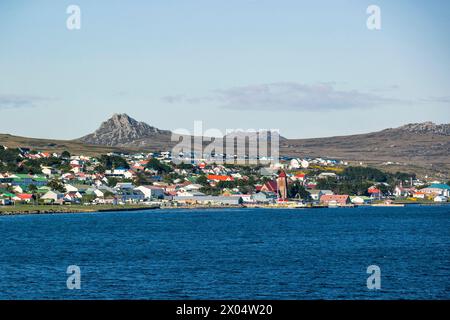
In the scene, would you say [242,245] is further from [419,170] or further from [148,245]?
[419,170]

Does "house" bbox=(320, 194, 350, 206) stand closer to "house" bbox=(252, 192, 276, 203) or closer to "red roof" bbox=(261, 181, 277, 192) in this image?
"house" bbox=(252, 192, 276, 203)

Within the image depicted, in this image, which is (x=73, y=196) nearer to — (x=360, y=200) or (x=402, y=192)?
(x=360, y=200)

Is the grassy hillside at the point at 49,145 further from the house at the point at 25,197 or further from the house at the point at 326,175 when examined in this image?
the house at the point at 25,197

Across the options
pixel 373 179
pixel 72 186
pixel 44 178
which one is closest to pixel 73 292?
pixel 72 186

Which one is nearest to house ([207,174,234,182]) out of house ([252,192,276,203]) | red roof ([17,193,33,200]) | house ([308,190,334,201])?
house ([308,190,334,201])

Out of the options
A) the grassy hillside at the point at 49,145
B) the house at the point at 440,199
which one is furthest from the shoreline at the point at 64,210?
the grassy hillside at the point at 49,145

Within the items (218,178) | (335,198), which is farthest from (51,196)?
(218,178)
